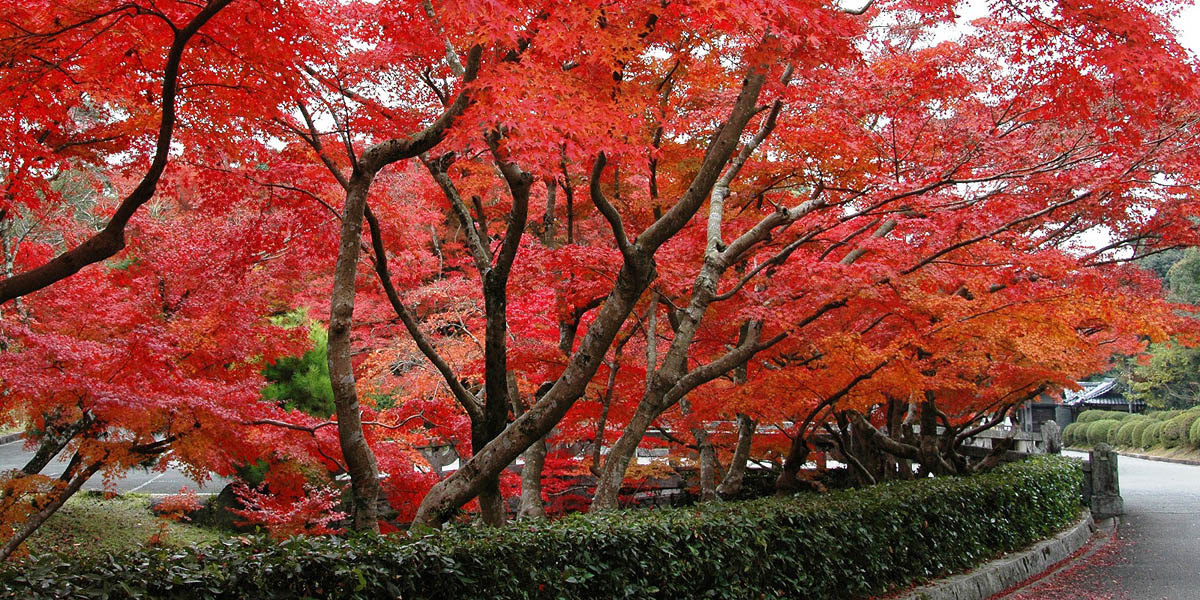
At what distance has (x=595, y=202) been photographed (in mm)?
5547

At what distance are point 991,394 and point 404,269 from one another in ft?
32.3

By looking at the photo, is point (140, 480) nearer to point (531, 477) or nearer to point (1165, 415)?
point (531, 477)

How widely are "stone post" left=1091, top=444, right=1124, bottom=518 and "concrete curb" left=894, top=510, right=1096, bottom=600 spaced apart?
3.47m

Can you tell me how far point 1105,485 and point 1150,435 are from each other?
18034mm

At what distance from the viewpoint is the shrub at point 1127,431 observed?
98.8 ft

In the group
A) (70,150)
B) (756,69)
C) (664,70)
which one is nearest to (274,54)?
(70,150)

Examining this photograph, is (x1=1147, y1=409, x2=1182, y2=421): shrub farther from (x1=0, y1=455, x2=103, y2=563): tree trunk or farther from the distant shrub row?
(x1=0, y1=455, x2=103, y2=563): tree trunk

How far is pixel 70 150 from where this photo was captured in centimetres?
648

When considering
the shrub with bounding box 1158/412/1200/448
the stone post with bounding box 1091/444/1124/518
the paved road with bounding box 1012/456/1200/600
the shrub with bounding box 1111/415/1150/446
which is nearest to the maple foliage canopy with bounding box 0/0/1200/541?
the paved road with bounding box 1012/456/1200/600

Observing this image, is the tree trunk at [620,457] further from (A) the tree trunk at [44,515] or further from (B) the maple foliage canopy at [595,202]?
(A) the tree trunk at [44,515]

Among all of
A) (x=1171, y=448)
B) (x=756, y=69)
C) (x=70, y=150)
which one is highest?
(x=756, y=69)

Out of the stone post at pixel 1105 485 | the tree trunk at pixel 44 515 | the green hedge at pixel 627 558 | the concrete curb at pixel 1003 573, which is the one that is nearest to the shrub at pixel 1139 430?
the stone post at pixel 1105 485

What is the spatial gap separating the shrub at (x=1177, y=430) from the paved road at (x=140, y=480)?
29.4m

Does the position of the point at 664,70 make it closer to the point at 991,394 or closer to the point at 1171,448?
the point at 991,394
